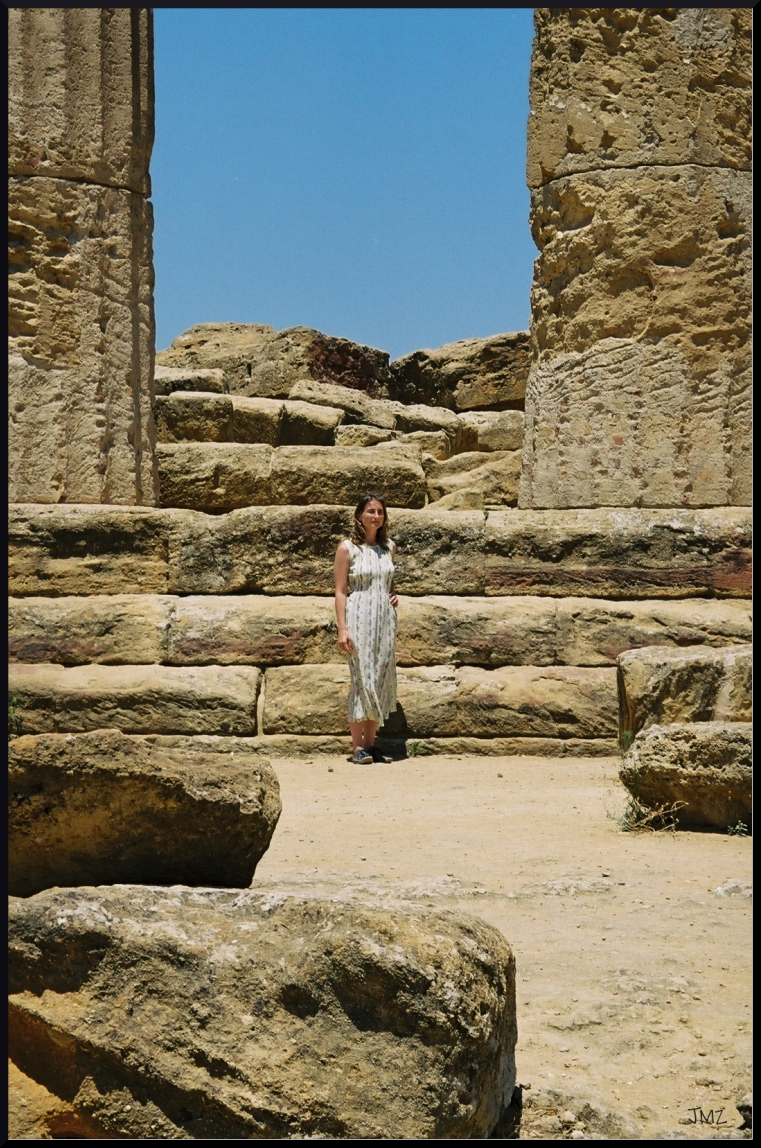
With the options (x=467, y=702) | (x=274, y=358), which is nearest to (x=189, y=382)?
(x=274, y=358)

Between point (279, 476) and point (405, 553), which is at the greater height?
point (279, 476)

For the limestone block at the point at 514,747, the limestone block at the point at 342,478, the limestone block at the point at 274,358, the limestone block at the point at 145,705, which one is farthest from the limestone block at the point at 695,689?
the limestone block at the point at 274,358

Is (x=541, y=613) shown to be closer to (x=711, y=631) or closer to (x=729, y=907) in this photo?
(x=711, y=631)

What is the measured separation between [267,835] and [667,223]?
21.1ft

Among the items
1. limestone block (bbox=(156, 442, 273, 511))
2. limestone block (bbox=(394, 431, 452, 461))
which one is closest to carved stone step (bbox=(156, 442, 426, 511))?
limestone block (bbox=(156, 442, 273, 511))

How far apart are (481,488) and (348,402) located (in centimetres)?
480

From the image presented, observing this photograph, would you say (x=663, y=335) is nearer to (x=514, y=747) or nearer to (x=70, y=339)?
(x=514, y=747)

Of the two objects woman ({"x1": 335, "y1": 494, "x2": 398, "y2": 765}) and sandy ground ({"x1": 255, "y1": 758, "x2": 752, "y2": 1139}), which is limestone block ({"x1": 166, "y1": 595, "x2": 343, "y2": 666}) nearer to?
woman ({"x1": 335, "y1": 494, "x2": 398, "y2": 765})

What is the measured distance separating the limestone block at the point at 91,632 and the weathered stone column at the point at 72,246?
4.18 ft

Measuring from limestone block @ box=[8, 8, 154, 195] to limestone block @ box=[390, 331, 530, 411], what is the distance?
9108 millimetres

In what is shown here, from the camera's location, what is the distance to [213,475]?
10055 millimetres

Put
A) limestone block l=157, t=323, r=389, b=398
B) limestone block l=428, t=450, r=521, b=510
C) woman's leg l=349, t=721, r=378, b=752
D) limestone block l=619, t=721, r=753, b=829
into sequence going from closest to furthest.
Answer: limestone block l=619, t=721, r=753, b=829
woman's leg l=349, t=721, r=378, b=752
limestone block l=428, t=450, r=521, b=510
limestone block l=157, t=323, r=389, b=398

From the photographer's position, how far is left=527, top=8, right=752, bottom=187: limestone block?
8.41 m

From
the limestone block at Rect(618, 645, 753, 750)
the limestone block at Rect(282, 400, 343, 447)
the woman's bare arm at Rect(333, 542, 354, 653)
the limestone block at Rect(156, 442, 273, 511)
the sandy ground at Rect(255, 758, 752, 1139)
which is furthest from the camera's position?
the limestone block at Rect(282, 400, 343, 447)
